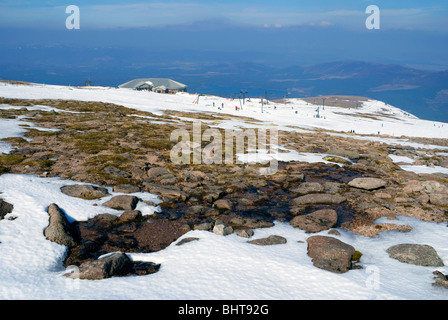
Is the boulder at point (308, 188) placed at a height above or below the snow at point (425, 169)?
above

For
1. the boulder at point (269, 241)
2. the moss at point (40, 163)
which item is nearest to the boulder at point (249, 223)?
the boulder at point (269, 241)

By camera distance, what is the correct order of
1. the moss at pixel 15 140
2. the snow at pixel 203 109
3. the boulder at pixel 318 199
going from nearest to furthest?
the boulder at pixel 318 199
the moss at pixel 15 140
the snow at pixel 203 109

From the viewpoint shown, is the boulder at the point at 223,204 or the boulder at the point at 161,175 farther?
the boulder at the point at 161,175

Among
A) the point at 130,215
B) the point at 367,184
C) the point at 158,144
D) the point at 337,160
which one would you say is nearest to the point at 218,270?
the point at 130,215

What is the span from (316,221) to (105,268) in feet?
36.5

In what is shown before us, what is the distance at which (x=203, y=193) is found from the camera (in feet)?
71.5

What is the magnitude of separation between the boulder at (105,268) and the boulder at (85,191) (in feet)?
24.0

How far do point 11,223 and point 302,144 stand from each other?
3524 cm

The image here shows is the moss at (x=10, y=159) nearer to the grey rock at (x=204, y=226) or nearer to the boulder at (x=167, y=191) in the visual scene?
→ the boulder at (x=167, y=191)

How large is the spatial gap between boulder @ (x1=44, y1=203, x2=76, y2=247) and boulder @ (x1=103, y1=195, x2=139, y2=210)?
2815 mm

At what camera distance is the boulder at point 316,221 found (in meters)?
→ 17.2

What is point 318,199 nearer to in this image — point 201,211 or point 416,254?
point 416,254

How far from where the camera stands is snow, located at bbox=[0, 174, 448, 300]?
432 inches
